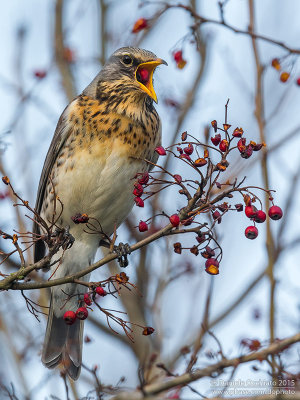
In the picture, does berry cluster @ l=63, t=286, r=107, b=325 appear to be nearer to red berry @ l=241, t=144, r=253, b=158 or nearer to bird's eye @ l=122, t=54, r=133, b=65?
red berry @ l=241, t=144, r=253, b=158

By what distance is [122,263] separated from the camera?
4570mm

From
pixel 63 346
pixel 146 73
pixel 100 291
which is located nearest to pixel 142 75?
pixel 146 73

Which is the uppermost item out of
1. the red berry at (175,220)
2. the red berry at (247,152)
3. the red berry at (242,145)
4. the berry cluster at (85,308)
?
the red berry at (242,145)

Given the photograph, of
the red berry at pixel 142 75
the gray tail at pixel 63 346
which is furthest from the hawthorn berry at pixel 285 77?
the gray tail at pixel 63 346

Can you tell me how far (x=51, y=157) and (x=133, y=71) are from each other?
104 cm

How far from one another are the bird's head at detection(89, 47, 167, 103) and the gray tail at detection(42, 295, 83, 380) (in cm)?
202


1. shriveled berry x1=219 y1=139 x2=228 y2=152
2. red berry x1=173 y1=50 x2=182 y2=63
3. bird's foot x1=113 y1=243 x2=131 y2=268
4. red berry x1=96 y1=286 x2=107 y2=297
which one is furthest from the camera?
red berry x1=173 y1=50 x2=182 y2=63

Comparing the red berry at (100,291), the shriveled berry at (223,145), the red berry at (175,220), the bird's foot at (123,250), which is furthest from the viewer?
the bird's foot at (123,250)

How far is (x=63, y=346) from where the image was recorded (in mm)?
5348

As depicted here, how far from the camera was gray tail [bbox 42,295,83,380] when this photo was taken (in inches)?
198

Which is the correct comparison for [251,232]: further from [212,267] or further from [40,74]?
[40,74]

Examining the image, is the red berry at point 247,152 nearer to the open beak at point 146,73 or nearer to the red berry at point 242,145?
the red berry at point 242,145

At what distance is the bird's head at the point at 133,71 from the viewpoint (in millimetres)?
5191

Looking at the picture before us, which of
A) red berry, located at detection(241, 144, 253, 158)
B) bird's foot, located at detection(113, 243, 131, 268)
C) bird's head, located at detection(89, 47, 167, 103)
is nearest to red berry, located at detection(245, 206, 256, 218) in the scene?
red berry, located at detection(241, 144, 253, 158)
